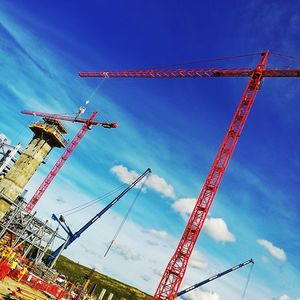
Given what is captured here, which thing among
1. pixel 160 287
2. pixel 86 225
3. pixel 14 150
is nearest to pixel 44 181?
pixel 86 225

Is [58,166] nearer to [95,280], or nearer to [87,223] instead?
[87,223]

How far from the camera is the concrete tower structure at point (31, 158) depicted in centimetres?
4928

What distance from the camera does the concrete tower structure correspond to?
49281 mm

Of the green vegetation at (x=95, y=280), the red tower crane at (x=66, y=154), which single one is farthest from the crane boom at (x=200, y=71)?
the green vegetation at (x=95, y=280)

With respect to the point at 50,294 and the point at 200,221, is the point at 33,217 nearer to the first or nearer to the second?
the point at 50,294

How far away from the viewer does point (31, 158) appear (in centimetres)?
5212

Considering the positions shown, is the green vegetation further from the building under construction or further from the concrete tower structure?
the concrete tower structure

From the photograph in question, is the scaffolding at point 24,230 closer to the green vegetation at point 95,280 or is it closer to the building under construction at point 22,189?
the building under construction at point 22,189

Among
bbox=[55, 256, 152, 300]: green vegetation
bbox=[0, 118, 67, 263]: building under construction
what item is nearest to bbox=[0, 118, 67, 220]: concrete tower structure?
bbox=[0, 118, 67, 263]: building under construction

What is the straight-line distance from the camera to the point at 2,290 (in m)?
22.5

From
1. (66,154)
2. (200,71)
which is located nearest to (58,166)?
(66,154)

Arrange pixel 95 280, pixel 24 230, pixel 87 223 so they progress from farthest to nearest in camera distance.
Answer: pixel 95 280
pixel 87 223
pixel 24 230

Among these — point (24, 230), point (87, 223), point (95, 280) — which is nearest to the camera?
point (24, 230)

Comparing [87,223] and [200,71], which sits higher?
[200,71]
